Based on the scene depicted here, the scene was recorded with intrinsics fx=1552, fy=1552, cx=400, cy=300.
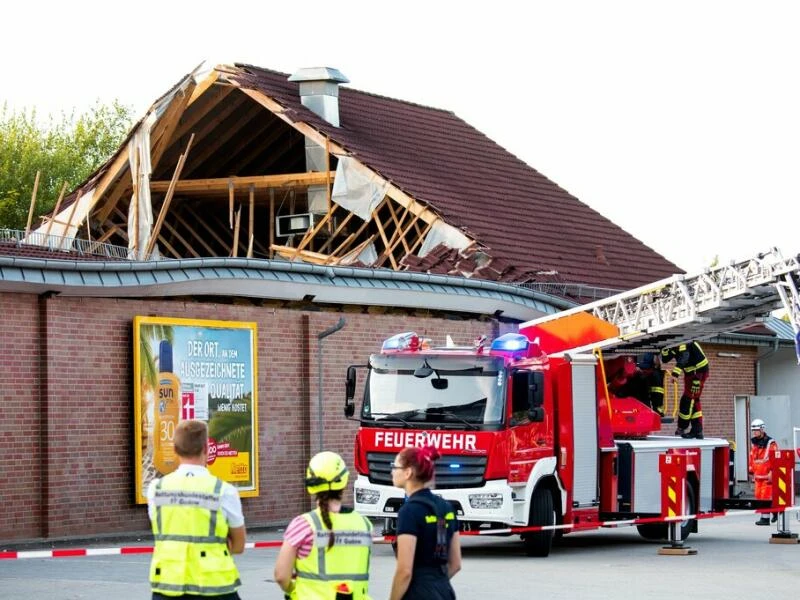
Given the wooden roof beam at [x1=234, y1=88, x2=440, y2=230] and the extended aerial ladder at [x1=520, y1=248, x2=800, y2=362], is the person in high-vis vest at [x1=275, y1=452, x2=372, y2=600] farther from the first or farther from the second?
the wooden roof beam at [x1=234, y1=88, x2=440, y2=230]

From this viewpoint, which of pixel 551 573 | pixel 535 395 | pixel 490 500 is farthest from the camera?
pixel 535 395

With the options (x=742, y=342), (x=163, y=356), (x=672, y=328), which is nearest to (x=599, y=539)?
Result: (x=672, y=328)

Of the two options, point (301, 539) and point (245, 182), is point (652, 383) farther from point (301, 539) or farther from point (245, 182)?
point (245, 182)

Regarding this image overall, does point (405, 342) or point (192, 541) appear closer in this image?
point (192, 541)

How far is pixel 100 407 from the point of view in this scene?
65.2 feet

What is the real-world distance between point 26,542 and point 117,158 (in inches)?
598

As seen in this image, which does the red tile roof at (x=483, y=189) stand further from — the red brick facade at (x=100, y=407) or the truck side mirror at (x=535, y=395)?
the truck side mirror at (x=535, y=395)

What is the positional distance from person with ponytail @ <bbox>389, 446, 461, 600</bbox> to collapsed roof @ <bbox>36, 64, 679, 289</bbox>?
2146 centimetres

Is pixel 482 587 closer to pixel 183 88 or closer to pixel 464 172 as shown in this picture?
pixel 183 88

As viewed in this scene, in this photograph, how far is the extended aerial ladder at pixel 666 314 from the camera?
19.8 meters

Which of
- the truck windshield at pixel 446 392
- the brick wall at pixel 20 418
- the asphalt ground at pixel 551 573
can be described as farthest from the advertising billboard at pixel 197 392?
the truck windshield at pixel 446 392

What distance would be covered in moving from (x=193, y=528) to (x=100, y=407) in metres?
12.8

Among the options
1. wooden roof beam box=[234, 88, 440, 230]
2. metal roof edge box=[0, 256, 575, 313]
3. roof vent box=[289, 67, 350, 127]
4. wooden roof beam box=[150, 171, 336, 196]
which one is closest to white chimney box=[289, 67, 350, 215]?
roof vent box=[289, 67, 350, 127]

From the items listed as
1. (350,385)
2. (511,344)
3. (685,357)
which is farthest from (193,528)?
(685,357)
